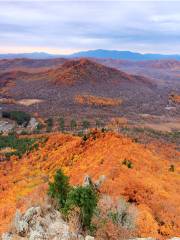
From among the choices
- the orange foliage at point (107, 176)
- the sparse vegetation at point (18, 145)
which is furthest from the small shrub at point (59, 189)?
the sparse vegetation at point (18, 145)

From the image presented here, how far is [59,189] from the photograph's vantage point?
33312 mm

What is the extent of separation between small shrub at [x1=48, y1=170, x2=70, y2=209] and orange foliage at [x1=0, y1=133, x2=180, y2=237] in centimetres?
311

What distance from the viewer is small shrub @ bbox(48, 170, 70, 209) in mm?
32938

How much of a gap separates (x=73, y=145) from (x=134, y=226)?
36.2m

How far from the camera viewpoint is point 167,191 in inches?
1667

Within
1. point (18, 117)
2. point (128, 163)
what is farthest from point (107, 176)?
point (18, 117)

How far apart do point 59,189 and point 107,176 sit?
9.93 meters

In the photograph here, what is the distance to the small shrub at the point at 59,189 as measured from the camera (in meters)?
32.9

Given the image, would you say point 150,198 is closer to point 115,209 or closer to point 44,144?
point 115,209

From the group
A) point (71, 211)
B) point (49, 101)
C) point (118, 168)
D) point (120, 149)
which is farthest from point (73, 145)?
point (49, 101)

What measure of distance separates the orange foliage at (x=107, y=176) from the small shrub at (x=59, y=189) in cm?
311

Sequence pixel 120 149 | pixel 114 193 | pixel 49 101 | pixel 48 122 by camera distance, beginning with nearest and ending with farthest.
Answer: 1. pixel 114 193
2. pixel 120 149
3. pixel 48 122
4. pixel 49 101

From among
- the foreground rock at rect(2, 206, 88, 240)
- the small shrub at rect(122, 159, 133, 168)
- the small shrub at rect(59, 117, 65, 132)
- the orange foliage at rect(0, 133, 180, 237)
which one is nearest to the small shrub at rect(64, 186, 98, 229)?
the foreground rock at rect(2, 206, 88, 240)

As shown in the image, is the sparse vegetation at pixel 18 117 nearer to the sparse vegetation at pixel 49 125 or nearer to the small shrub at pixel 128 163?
the sparse vegetation at pixel 49 125
